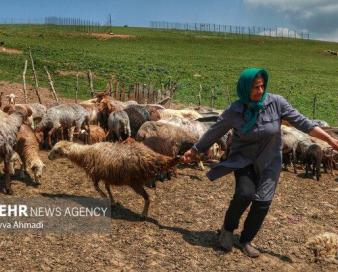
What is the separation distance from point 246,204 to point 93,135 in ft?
23.8

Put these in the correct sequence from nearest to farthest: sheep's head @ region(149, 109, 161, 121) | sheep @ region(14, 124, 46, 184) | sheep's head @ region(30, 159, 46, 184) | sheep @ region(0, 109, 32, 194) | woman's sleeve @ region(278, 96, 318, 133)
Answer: woman's sleeve @ region(278, 96, 318, 133)
sheep @ region(0, 109, 32, 194)
sheep's head @ region(30, 159, 46, 184)
sheep @ region(14, 124, 46, 184)
sheep's head @ region(149, 109, 161, 121)

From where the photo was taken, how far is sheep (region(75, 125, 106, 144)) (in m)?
12.8

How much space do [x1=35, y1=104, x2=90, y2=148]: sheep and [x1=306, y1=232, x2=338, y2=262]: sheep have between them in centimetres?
750

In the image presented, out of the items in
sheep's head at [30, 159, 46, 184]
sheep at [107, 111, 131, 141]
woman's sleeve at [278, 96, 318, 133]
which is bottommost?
sheep's head at [30, 159, 46, 184]

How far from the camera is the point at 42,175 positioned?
9.66 metres

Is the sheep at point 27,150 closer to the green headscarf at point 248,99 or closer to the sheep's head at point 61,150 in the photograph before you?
the sheep's head at point 61,150

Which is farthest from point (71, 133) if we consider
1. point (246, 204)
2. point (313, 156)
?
point (246, 204)

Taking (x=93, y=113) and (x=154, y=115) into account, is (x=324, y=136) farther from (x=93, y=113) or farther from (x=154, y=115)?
(x=93, y=113)

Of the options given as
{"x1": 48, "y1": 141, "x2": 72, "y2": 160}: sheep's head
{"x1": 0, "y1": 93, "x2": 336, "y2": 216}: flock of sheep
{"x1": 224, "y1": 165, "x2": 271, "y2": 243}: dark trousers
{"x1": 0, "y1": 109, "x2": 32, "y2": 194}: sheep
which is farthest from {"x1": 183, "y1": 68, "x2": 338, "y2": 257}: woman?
{"x1": 0, "y1": 109, "x2": 32, "y2": 194}: sheep

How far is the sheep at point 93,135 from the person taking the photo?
502 inches

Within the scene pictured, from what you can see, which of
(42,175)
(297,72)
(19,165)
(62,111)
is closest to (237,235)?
(42,175)

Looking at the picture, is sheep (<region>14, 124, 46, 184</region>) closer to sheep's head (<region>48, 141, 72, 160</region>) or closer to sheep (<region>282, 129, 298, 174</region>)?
sheep's head (<region>48, 141, 72, 160</region>)

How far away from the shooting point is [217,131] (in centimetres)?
666

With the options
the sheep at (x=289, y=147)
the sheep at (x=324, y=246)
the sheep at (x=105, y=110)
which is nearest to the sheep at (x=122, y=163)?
the sheep at (x=324, y=246)
